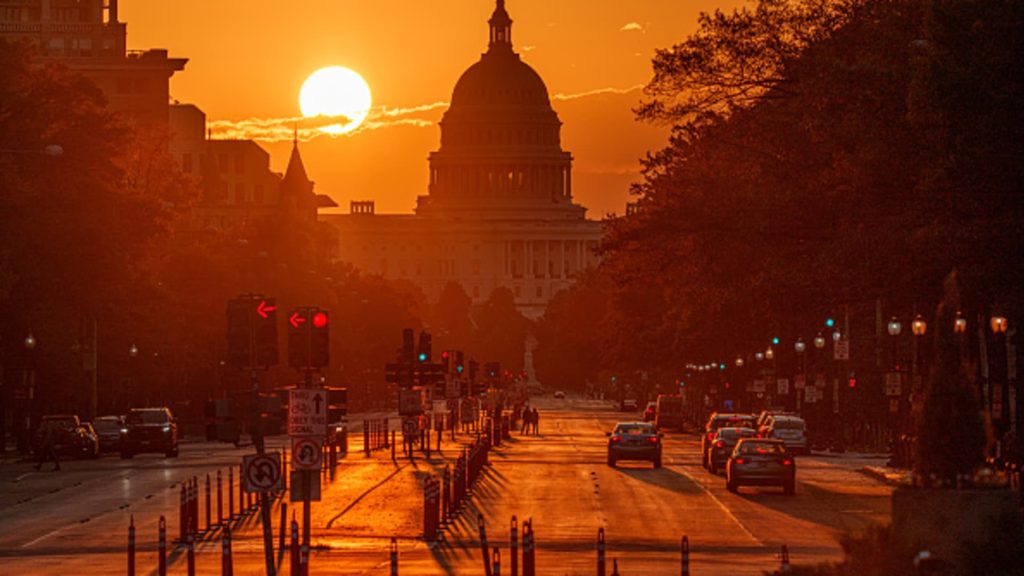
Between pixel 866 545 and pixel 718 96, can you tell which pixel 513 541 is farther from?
pixel 718 96

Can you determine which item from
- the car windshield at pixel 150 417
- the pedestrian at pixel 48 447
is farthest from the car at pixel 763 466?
the car windshield at pixel 150 417

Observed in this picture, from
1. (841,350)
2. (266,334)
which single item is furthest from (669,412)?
(266,334)

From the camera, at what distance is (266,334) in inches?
1368

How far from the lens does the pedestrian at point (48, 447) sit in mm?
73938

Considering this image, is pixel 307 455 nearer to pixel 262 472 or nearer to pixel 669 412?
pixel 262 472

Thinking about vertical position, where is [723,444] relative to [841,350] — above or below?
below

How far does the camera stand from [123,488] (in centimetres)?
6056

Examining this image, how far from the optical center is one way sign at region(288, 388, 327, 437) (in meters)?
33.2

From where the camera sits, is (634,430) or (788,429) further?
(788,429)

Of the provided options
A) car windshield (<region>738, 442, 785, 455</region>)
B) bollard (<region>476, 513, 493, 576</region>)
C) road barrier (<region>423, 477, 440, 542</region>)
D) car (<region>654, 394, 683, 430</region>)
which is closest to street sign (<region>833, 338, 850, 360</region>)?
car windshield (<region>738, 442, 785, 455</region>)

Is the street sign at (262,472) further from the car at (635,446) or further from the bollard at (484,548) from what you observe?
the car at (635,446)

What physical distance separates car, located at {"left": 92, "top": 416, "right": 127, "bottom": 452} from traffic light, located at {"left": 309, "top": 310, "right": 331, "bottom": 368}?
49.5 meters

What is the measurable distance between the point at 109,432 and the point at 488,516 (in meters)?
41.6

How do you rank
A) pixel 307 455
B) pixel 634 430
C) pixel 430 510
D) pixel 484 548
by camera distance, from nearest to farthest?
pixel 484 548, pixel 307 455, pixel 430 510, pixel 634 430
